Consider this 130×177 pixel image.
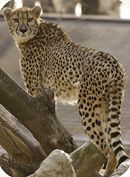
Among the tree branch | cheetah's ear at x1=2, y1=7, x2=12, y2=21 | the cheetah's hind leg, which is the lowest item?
the cheetah's hind leg

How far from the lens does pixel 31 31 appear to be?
4980 mm

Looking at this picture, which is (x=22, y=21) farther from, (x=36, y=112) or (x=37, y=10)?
(x=36, y=112)

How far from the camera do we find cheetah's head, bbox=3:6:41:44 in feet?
15.9

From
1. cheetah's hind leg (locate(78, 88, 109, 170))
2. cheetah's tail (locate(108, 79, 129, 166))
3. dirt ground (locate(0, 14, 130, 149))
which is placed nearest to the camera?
cheetah's tail (locate(108, 79, 129, 166))

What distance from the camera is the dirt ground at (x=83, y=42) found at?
17.3 ft

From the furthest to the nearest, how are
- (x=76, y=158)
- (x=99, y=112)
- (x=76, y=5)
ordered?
1. (x=76, y=5)
2. (x=99, y=112)
3. (x=76, y=158)

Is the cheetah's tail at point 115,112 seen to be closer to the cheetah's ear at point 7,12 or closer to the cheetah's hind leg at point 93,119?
the cheetah's hind leg at point 93,119

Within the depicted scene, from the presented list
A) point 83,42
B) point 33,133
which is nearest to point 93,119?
point 33,133

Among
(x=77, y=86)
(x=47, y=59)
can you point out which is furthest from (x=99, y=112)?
(x=47, y=59)

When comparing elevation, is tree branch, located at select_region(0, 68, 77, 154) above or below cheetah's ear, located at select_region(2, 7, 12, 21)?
below

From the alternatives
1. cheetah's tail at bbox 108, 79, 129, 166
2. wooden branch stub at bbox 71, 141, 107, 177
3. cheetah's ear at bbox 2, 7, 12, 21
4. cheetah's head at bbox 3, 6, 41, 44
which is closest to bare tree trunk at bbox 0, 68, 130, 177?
wooden branch stub at bbox 71, 141, 107, 177

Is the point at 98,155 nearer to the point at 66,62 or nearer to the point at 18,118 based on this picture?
the point at 18,118

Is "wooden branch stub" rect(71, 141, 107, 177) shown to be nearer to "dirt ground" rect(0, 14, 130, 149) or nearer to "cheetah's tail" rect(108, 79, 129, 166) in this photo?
"cheetah's tail" rect(108, 79, 129, 166)

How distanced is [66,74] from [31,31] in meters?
0.54
